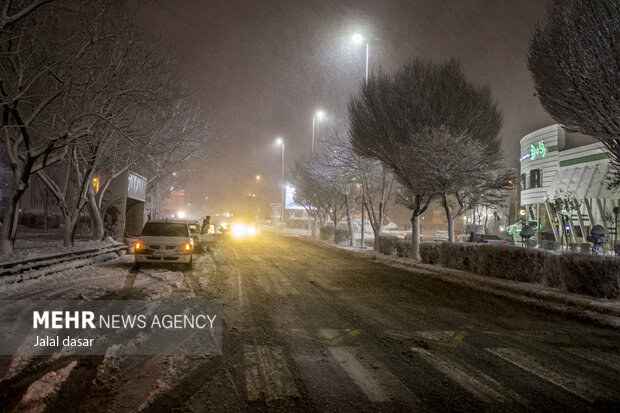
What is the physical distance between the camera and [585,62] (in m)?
10.5

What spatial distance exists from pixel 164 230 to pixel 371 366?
38.9 ft

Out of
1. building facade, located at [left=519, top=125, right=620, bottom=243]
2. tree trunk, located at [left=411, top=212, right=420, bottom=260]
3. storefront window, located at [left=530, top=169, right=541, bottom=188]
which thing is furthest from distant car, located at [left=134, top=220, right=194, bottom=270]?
storefront window, located at [left=530, top=169, right=541, bottom=188]

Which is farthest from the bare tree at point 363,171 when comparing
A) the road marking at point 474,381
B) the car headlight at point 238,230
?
the road marking at point 474,381

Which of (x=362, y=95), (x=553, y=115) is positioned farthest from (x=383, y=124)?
(x=553, y=115)

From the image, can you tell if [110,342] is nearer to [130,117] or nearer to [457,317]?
[457,317]

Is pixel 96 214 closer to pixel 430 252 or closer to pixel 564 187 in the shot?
pixel 430 252

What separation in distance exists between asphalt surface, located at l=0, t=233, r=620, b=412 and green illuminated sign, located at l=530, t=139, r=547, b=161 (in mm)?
35547

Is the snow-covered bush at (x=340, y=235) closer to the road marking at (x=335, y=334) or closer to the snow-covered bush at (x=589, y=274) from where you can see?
the snow-covered bush at (x=589, y=274)

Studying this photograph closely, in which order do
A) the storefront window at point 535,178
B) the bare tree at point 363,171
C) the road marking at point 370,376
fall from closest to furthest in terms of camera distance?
1. the road marking at point 370,376
2. the bare tree at point 363,171
3. the storefront window at point 535,178

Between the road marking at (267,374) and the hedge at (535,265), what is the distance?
28.1 feet

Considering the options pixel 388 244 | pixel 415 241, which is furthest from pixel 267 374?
pixel 388 244

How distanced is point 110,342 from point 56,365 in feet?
3.27

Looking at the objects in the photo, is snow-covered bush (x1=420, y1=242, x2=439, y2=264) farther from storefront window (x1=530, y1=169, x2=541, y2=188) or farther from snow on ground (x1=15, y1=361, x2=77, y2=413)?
storefront window (x1=530, y1=169, x2=541, y2=188)

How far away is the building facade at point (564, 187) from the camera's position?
103 feet
